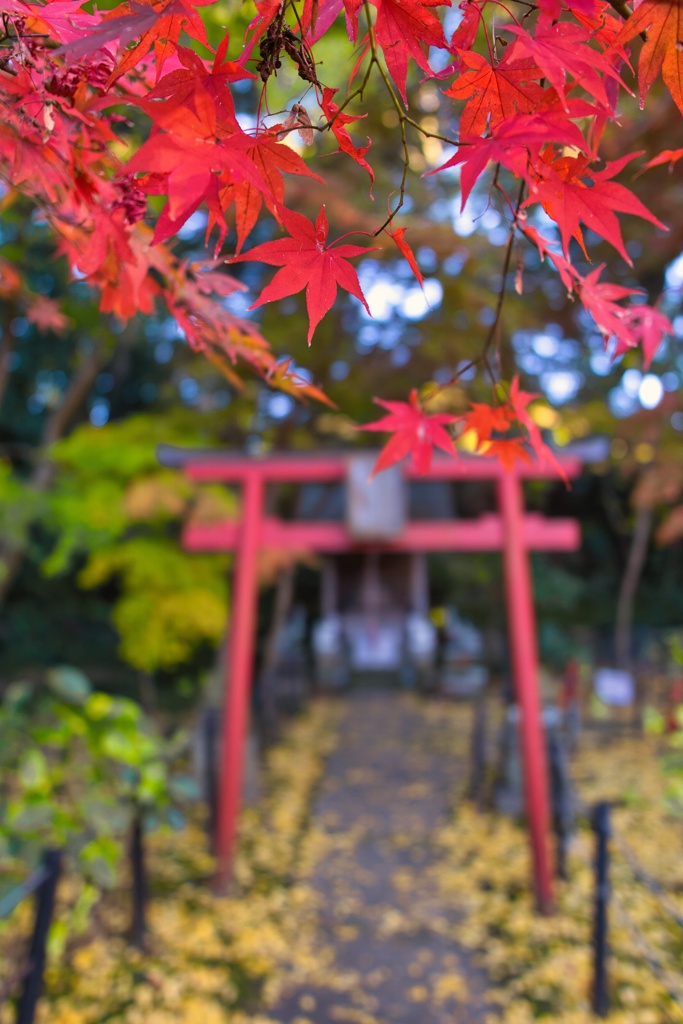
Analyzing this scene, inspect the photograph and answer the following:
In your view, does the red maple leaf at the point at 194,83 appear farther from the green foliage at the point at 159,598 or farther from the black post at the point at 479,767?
the black post at the point at 479,767

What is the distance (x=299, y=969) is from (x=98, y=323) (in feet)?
16.7

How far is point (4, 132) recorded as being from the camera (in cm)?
88

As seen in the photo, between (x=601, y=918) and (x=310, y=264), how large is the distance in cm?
306

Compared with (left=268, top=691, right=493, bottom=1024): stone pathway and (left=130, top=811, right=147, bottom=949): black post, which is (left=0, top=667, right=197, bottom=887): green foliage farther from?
(left=268, top=691, right=493, bottom=1024): stone pathway

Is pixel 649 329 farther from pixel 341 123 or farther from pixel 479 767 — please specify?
pixel 479 767

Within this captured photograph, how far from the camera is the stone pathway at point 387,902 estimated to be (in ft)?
9.70

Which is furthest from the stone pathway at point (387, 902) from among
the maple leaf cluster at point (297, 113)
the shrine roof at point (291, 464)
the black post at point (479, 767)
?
the maple leaf cluster at point (297, 113)

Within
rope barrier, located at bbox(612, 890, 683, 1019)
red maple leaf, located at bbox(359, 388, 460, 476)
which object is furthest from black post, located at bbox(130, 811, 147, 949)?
red maple leaf, located at bbox(359, 388, 460, 476)

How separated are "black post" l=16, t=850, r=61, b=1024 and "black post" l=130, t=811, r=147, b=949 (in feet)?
4.02

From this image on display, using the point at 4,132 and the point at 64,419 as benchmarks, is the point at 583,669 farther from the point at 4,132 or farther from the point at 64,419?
the point at 4,132

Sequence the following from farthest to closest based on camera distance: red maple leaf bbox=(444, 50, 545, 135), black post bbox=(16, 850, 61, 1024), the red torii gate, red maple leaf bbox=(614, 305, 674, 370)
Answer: the red torii gate, black post bbox=(16, 850, 61, 1024), red maple leaf bbox=(614, 305, 674, 370), red maple leaf bbox=(444, 50, 545, 135)

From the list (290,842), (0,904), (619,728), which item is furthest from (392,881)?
(619,728)

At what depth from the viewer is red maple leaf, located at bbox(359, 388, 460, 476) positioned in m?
1.09

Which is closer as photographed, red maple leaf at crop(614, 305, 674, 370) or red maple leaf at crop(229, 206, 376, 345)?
red maple leaf at crop(229, 206, 376, 345)
